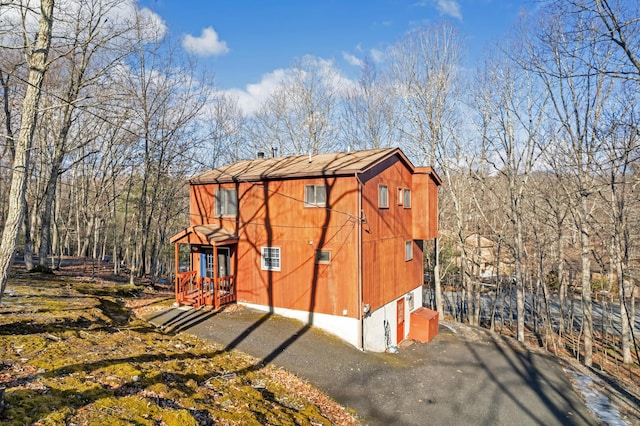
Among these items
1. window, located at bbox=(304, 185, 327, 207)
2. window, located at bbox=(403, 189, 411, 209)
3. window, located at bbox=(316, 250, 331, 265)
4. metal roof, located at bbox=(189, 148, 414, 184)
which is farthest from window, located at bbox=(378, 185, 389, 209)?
window, located at bbox=(316, 250, 331, 265)

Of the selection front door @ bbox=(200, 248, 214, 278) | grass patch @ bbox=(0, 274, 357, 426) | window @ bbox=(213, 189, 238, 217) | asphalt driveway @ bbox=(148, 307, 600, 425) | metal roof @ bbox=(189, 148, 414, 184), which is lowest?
asphalt driveway @ bbox=(148, 307, 600, 425)

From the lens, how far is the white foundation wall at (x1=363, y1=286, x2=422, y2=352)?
13102 millimetres

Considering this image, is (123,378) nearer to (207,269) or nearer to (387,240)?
(207,269)

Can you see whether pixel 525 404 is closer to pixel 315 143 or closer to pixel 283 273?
pixel 283 273

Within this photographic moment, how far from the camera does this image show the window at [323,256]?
13195 millimetres

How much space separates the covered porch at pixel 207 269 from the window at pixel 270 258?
1.43 m

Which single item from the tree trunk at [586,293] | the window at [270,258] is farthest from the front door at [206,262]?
the tree trunk at [586,293]

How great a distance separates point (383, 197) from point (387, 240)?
1755 mm

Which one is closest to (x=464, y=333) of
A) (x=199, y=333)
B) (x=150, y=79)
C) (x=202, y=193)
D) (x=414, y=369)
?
(x=414, y=369)

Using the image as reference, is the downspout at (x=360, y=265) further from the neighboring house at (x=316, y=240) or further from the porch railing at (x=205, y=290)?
the porch railing at (x=205, y=290)

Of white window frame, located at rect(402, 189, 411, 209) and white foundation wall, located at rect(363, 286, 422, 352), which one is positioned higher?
white window frame, located at rect(402, 189, 411, 209)

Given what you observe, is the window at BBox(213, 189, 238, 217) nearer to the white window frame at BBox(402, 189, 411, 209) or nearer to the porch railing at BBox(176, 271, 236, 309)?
the porch railing at BBox(176, 271, 236, 309)

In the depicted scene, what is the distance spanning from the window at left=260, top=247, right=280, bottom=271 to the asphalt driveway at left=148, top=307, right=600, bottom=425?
5.90 feet

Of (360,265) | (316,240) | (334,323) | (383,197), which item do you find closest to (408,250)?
(383,197)
